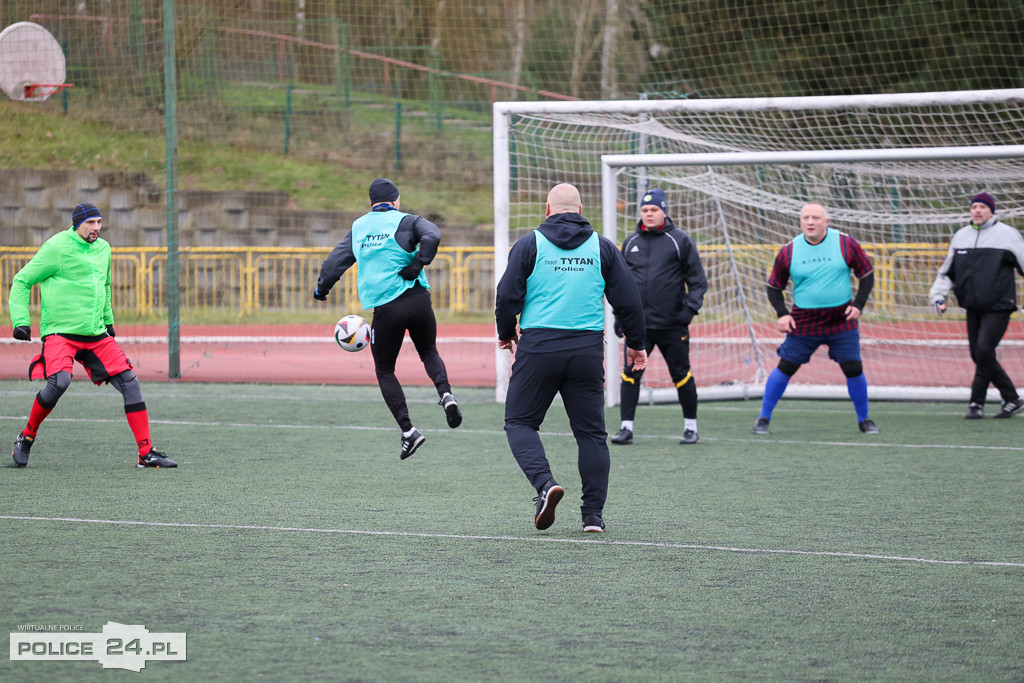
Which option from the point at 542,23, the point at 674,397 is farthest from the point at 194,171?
the point at 674,397

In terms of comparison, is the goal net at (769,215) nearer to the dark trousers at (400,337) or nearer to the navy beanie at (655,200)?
the navy beanie at (655,200)

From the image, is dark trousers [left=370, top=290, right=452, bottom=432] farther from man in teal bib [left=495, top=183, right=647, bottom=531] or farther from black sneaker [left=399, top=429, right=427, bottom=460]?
man in teal bib [left=495, top=183, right=647, bottom=531]

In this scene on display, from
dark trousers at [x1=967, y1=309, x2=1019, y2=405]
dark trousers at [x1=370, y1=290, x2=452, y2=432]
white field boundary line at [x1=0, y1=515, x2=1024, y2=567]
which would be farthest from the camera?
dark trousers at [x1=967, y1=309, x2=1019, y2=405]

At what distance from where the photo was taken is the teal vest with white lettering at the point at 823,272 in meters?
9.55

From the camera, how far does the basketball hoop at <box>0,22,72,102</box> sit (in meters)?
13.9

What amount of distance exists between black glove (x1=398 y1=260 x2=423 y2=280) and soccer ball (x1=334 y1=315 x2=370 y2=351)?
554mm

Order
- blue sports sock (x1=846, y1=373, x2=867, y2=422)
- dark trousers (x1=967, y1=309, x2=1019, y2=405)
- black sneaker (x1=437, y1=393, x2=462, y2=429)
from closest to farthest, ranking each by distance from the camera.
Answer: black sneaker (x1=437, y1=393, x2=462, y2=429)
blue sports sock (x1=846, y1=373, x2=867, y2=422)
dark trousers (x1=967, y1=309, x2=1019, y2=405)

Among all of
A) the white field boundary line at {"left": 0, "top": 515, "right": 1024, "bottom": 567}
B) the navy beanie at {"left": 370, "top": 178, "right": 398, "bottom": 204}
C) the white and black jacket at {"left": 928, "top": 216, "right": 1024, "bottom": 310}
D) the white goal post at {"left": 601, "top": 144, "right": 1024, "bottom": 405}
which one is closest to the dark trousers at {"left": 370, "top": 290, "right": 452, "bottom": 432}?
the navy beanie at {"left": 370, "top": 178, "right": 398, "bottom": 204}

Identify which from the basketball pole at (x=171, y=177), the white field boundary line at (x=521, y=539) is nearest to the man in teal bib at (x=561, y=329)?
the white field boundary line at (x=521, y=539)

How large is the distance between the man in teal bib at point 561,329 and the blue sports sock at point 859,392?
173 inches

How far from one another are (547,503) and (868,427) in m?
5.13

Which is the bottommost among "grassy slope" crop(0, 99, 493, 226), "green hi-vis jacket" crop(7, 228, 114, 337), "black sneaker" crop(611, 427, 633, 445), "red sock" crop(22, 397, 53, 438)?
"black sneaker" crop(611, 427, 633, 445)

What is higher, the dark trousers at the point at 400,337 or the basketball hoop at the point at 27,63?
the basketball hoop at the point at 27,63

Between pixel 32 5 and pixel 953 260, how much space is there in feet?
39.2
